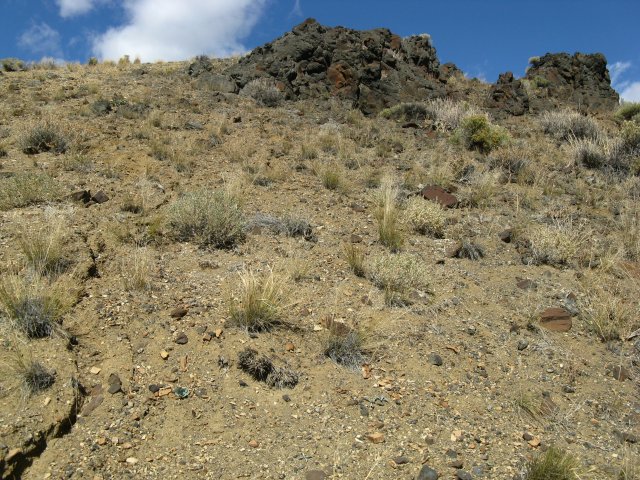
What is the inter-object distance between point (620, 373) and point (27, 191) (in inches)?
275

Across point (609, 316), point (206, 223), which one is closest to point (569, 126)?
point (609, 316)

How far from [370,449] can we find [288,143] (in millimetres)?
7670

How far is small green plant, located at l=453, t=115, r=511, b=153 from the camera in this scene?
11453 mm

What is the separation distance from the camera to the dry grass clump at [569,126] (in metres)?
13.4

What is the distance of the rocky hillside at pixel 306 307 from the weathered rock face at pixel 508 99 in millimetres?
5645

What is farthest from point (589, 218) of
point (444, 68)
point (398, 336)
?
point (444, 68)

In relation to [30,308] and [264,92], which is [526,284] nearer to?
[30,308]

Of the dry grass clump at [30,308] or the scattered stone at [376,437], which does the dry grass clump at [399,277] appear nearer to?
the scattered stone at [376,437]

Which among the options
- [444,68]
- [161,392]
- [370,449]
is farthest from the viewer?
[444,68]

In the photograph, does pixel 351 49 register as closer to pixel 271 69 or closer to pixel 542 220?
pixel 271 69

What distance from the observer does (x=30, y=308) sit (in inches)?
163

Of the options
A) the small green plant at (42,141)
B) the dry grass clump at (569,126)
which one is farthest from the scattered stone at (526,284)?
the dry grass clump at (569,126)

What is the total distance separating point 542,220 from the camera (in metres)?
7.86

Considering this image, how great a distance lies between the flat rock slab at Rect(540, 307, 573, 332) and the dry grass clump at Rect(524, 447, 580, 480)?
2.05m
